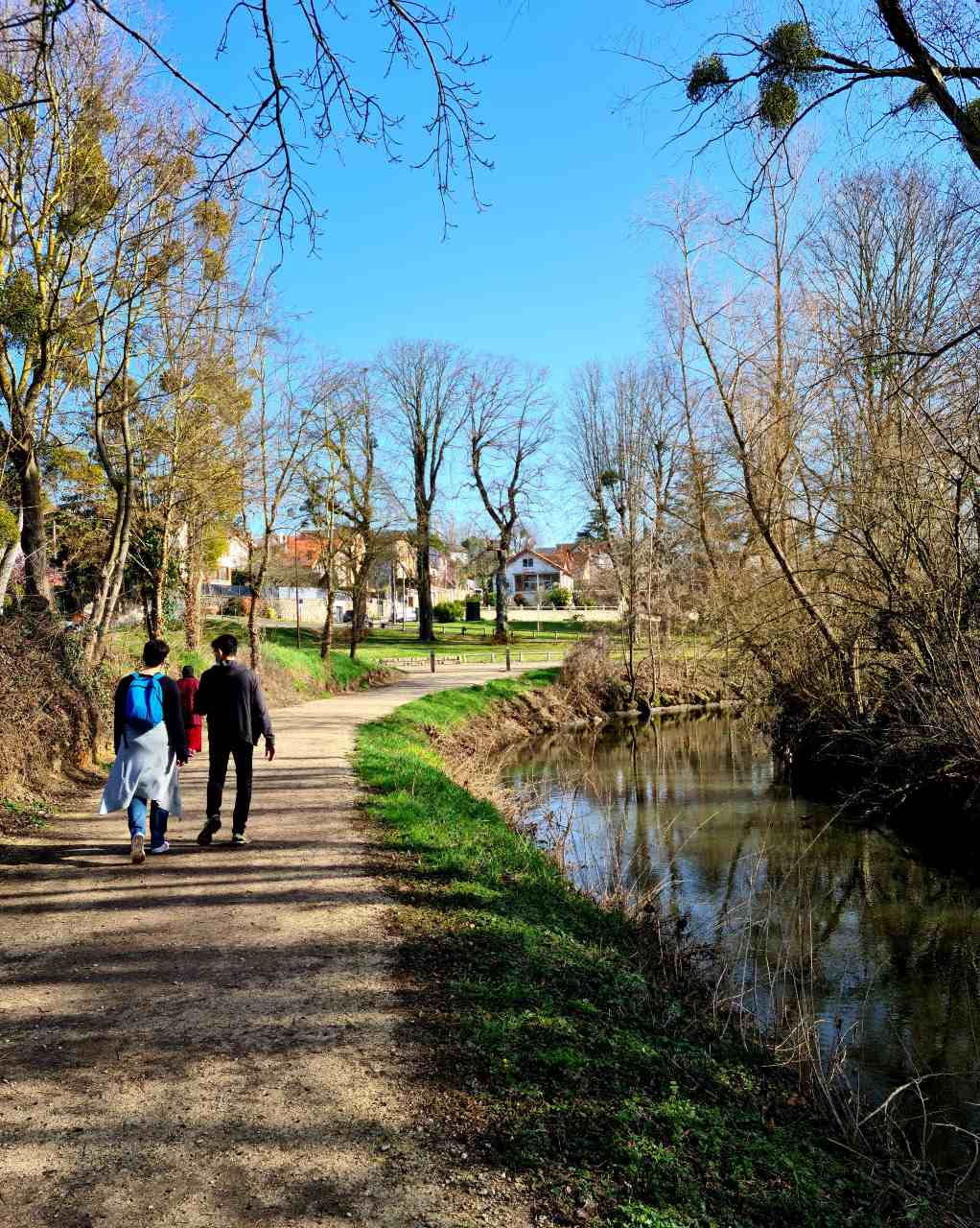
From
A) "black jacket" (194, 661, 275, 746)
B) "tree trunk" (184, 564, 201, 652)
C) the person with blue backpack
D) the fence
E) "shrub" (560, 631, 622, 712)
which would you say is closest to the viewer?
the person with blue backpack

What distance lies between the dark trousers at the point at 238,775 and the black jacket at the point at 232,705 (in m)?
0.06

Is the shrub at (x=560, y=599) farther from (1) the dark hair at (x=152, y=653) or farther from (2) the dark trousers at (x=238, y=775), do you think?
(1) the dark hair at (x=152, y=653)

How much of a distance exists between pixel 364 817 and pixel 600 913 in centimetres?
300

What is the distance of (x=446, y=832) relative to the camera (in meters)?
9.17

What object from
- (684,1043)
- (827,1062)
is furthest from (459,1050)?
(827,1062)

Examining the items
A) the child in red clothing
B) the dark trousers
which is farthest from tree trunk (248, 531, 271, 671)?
the dark trousers

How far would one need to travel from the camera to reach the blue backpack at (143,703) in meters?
7.46

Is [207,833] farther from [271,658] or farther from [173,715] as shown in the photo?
[271,658]

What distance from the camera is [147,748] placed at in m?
7.47

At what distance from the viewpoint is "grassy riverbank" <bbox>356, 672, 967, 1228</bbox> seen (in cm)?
348

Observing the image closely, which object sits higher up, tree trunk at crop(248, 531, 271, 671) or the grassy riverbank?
tree trunk at crop(248, 531, 271, 671)

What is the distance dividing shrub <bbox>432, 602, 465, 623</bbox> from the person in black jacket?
209ft

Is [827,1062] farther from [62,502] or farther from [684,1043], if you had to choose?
[62,502]

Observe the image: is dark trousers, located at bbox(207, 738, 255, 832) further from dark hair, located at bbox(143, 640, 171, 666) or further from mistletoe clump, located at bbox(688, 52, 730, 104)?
mistletoe clump, located at bbox(688, 52, 730, 104)
